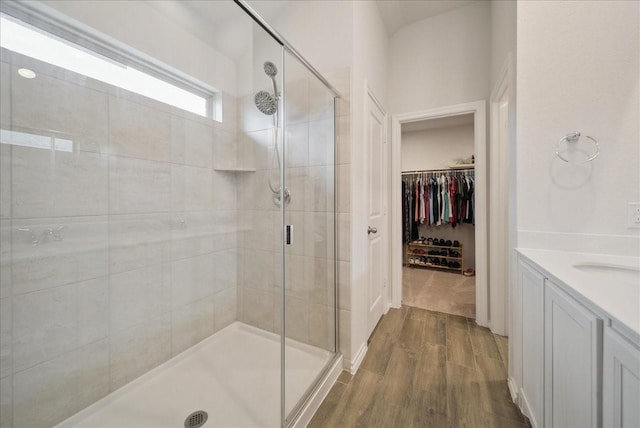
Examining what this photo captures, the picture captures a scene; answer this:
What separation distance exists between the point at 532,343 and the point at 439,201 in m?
3.20

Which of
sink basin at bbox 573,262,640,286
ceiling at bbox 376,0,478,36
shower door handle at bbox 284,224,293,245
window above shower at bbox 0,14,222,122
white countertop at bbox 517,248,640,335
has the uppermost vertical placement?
ceiling at bbox 376,0,478,36

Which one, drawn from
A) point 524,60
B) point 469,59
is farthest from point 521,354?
point 469,59

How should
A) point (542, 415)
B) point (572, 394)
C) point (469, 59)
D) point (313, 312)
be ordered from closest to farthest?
point (572, 394) → point (542, 415) → point (313, 312) → point (469, 59)

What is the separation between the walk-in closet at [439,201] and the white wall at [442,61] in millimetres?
1225

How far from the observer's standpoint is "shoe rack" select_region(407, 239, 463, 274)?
420 centimetres

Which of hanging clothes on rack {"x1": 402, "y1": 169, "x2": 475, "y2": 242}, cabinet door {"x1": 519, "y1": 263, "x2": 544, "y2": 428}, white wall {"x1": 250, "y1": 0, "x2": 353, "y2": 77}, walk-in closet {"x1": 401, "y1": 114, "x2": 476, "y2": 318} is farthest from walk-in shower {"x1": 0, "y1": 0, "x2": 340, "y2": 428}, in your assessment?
hanging clothes on rack {"x1": 402, "y1": 169, "x2": 475, "y2": 242}

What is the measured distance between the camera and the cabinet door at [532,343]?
3.60 feet

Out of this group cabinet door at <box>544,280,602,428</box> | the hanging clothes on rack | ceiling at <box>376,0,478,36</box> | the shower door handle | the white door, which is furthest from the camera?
the hanging clothes on rack

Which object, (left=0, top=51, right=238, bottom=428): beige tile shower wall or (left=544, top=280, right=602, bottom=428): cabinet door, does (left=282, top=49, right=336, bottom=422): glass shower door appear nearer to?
(left=0, top=51, right=238, bottom=428): beige tile shower wall

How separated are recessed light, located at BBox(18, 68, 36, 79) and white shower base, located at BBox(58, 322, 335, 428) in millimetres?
1649

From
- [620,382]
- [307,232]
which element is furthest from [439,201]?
[620,382]

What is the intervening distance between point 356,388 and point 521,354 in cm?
96

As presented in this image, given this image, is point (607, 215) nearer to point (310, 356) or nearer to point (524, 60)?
point (524, 60)

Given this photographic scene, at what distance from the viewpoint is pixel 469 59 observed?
234 centimetres
